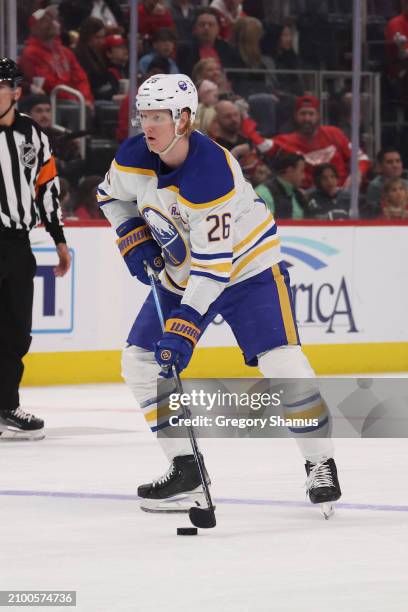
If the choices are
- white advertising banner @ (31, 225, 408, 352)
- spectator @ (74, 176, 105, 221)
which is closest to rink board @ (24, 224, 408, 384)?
white advertising banner @ (31, 225, 408, 352)

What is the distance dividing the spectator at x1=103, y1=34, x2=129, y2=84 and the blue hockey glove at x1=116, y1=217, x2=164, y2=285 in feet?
15.6

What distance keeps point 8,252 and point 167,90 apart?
7.73 ft

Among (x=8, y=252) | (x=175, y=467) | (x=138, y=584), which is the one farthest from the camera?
(x=8, y=252)

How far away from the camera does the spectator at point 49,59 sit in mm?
9383

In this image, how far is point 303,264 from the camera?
929 cm

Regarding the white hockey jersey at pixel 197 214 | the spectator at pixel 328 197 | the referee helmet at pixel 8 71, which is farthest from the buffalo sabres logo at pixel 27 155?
the spectator at pixel 328 197

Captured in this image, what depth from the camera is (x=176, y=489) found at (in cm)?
477

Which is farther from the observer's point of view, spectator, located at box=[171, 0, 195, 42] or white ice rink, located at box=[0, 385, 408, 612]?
spectator, located at box=[171, 0, 195, 42]

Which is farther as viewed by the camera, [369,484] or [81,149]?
[81,149]

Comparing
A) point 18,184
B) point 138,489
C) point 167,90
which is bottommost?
point 138,489

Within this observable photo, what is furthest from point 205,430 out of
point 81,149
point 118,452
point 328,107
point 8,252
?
point 328,107

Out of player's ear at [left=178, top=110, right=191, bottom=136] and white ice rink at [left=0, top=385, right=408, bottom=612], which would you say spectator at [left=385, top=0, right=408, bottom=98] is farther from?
player's ear at [left=178, top=110, right=191, bottom=136]

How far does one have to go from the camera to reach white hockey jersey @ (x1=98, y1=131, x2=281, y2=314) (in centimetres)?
443

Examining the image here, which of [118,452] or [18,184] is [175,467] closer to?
[118,452]
